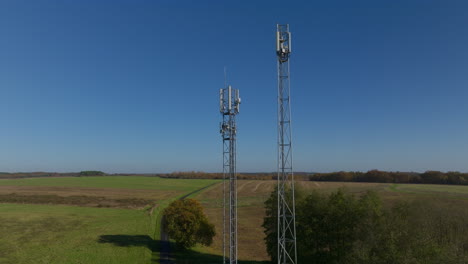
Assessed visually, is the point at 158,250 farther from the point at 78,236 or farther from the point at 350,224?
the point at 350,224

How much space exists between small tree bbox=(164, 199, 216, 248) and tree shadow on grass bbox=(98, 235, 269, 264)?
6.69 ft

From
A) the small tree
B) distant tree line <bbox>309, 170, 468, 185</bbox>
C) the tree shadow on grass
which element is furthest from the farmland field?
distant tree line <bbox>309, 170, 468, 185</bbox>

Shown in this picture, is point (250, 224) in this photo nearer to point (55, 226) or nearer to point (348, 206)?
point (348, 206)

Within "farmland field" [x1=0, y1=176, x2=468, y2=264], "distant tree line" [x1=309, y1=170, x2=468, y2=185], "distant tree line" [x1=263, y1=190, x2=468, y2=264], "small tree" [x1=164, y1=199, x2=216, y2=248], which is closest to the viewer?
"distant tree line" [x1=263, y1=190, x2=468, y2=264]

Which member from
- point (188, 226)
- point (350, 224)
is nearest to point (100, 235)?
point (188, 226)

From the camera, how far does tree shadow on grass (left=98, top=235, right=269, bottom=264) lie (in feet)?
141

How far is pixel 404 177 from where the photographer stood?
167 m

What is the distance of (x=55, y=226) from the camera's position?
6644 centimetres

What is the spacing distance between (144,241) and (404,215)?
49.0m

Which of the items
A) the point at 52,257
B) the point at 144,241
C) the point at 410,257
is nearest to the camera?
the point at 410,257

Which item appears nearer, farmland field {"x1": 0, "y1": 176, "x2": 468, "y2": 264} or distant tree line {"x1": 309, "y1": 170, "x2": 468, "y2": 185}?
farmland field {"x1": 0, "y1": 176, "x2": 468, "y2": 264}

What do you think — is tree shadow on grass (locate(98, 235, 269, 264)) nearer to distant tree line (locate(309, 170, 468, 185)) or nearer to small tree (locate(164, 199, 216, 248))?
small tree (locate(164, 199, 216, 248))

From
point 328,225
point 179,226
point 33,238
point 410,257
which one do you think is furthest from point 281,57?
point 33,238

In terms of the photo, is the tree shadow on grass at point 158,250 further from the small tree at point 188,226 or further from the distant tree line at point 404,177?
the distant tree line at point 404,177
